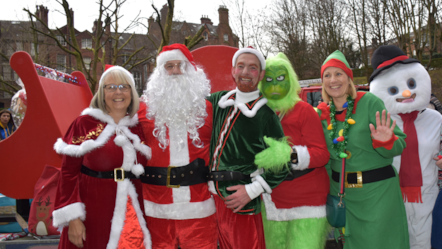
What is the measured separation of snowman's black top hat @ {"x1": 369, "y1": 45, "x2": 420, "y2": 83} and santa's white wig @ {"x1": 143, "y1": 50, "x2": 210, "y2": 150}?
1.85 metres

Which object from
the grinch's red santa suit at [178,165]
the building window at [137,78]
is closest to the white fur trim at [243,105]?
the grinch's red santa suit at [178,165]

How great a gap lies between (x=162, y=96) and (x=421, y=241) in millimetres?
2692

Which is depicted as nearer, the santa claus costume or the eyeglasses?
the santa claus costume

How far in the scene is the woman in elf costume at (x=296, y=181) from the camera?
2.27 metres

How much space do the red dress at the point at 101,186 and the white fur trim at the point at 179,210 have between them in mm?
95

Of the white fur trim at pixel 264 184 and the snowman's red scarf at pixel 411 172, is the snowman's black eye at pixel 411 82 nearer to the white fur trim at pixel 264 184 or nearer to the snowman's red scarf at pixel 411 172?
the snowman's red scarf at pixel 411 172

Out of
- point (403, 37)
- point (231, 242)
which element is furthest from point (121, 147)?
point (403, 37)

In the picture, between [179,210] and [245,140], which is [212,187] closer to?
[179,210]

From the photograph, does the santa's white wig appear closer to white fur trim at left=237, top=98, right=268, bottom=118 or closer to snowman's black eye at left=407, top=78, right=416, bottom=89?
white fur trim at left=237, top=98, right=268, bottom=118

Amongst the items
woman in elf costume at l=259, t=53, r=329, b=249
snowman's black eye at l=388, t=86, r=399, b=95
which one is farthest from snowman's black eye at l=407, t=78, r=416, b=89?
woman in elf costume at l=259, t=53, r=329, b=249

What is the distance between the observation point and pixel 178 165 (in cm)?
216

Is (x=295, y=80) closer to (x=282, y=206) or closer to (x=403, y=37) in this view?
(x=282, y=206)

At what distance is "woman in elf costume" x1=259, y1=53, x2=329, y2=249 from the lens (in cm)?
227

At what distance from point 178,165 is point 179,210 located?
0.32 meters
